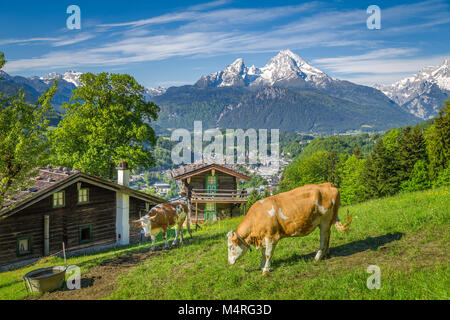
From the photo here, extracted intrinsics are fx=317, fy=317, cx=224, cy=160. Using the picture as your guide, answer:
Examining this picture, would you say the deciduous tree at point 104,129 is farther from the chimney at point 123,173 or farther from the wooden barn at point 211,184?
the wooden barn at point 211,184

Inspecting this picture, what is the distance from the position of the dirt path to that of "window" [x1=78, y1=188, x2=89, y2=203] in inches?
313

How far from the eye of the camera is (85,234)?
22.3m

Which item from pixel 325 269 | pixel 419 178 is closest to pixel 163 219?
pixel 325 269

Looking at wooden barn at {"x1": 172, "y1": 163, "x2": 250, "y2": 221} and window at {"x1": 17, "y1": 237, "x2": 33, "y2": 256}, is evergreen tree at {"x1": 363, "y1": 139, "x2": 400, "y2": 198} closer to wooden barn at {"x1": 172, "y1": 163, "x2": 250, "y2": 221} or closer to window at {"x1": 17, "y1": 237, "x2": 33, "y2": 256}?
wooden barn at {"x1": 172, "y1": 163, "x2": 250, "y2": 221}

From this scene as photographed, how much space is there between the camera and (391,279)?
831cm

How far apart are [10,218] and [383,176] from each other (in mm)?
49509

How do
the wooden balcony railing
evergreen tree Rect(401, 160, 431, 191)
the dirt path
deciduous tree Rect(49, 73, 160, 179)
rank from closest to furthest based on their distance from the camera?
the dirt path < deciduous tree Rect(49, 73, 160, 179) < the wooden balcony railing < evergreen tree Rect(401, 160, 431, 191)

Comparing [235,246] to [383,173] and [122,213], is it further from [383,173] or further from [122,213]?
[383,173]

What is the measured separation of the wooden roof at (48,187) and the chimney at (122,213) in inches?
22.9

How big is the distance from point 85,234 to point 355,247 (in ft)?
59.5

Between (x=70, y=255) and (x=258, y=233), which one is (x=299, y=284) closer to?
(x=258, y=233)

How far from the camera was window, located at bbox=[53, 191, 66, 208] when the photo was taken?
20.7 metres

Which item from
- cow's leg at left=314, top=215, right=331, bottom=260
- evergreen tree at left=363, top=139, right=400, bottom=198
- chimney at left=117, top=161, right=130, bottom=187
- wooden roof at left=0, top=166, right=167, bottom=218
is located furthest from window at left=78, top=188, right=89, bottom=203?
evergreen tree at left=363, top=139, right=400, bottom=198
